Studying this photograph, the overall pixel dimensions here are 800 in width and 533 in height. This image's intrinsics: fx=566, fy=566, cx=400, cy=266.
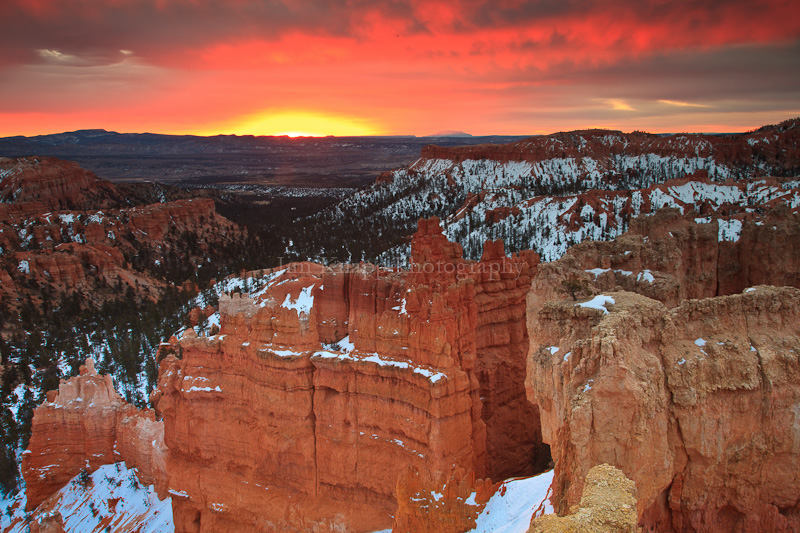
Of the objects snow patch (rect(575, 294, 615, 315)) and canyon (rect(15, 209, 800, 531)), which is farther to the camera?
snow patch (rect(575, 294, 615, 315))

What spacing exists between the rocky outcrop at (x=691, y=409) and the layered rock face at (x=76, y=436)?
2187 centimetres

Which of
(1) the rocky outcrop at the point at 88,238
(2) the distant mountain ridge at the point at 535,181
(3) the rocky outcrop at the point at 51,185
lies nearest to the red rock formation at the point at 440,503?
(2) the distant mountain ridge at the point at 535,181

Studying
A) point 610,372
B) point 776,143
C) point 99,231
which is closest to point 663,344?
point 610,372

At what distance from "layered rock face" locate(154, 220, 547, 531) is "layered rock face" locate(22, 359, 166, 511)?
596 centimetres

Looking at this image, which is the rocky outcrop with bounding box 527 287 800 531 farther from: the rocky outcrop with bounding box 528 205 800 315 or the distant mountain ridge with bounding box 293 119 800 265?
the distant mountain ridge with bounding box 293 119 800 265

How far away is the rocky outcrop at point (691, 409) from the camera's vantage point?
29.6 ft

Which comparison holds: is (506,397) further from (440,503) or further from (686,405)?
(686,405)

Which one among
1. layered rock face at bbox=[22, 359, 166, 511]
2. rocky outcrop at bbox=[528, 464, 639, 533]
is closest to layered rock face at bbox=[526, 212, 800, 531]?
rocky outcrop at bbox=[528, 464, 639, 533]

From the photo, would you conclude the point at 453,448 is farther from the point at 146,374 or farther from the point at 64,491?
the point at 146,374

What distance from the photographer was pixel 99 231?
3137 inches

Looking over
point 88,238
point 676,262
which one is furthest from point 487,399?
point 88,238

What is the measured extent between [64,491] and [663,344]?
26313 millimetres

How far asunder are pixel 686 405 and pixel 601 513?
323 cm

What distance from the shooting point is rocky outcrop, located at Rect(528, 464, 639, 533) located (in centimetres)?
701
